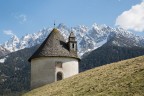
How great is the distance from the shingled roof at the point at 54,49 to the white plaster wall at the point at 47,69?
49 centimetres

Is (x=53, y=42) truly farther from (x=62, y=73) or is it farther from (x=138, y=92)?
(x=138, y=92)

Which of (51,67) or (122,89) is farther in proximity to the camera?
(51,67)

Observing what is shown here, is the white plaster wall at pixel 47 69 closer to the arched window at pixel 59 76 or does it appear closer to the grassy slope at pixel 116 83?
the arched window at pixel 59 76

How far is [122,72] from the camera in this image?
28.9 m

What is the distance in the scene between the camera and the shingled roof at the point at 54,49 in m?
49.0

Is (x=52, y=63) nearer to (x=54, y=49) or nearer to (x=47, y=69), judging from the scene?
(x=47, y=69)

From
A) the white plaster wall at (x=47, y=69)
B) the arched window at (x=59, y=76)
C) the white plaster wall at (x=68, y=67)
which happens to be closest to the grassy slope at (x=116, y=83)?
the white plaster wall at (x=47, y=69)

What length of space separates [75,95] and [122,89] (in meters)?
3.83

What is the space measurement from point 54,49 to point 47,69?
2924 millimetres

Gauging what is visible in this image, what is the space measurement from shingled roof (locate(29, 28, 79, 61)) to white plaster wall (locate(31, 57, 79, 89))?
49cm

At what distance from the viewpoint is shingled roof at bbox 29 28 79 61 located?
161 ft

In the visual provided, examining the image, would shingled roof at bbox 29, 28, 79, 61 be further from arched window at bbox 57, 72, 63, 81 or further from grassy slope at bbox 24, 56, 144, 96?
grassy slope at bbox 24, 56, 144, 96

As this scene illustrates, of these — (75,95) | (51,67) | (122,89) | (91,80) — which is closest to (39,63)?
(51,67)

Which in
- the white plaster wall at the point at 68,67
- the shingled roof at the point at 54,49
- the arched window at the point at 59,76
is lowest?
the arched window at the point at 59,76
